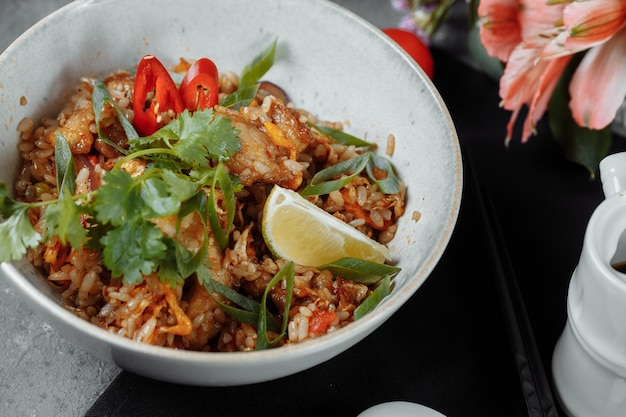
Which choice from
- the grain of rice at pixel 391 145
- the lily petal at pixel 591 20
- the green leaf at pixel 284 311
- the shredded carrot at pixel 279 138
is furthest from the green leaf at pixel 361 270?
the lily petal at pixel 591 20

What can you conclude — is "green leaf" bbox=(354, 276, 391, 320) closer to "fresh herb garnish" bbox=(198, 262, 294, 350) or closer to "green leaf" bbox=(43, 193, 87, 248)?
"fresh herb garnish" bbox=(198, 262, 294, 350)

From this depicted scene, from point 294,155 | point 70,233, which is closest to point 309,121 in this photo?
point 294,155

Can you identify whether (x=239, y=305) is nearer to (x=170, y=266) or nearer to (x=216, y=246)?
(x=216, y=246)

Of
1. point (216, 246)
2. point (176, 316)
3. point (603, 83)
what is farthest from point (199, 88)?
point (603, 83)

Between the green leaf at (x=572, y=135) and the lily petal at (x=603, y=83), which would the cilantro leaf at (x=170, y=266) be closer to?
the lily petal at (x=603, y=83)

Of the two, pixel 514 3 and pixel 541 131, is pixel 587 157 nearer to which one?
pixel 541 131

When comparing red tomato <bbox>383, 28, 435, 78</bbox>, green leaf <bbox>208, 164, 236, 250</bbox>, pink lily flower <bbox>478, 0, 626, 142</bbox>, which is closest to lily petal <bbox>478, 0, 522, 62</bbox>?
pink lily flower <bbox>478, 0, 626, 142</bbox>
